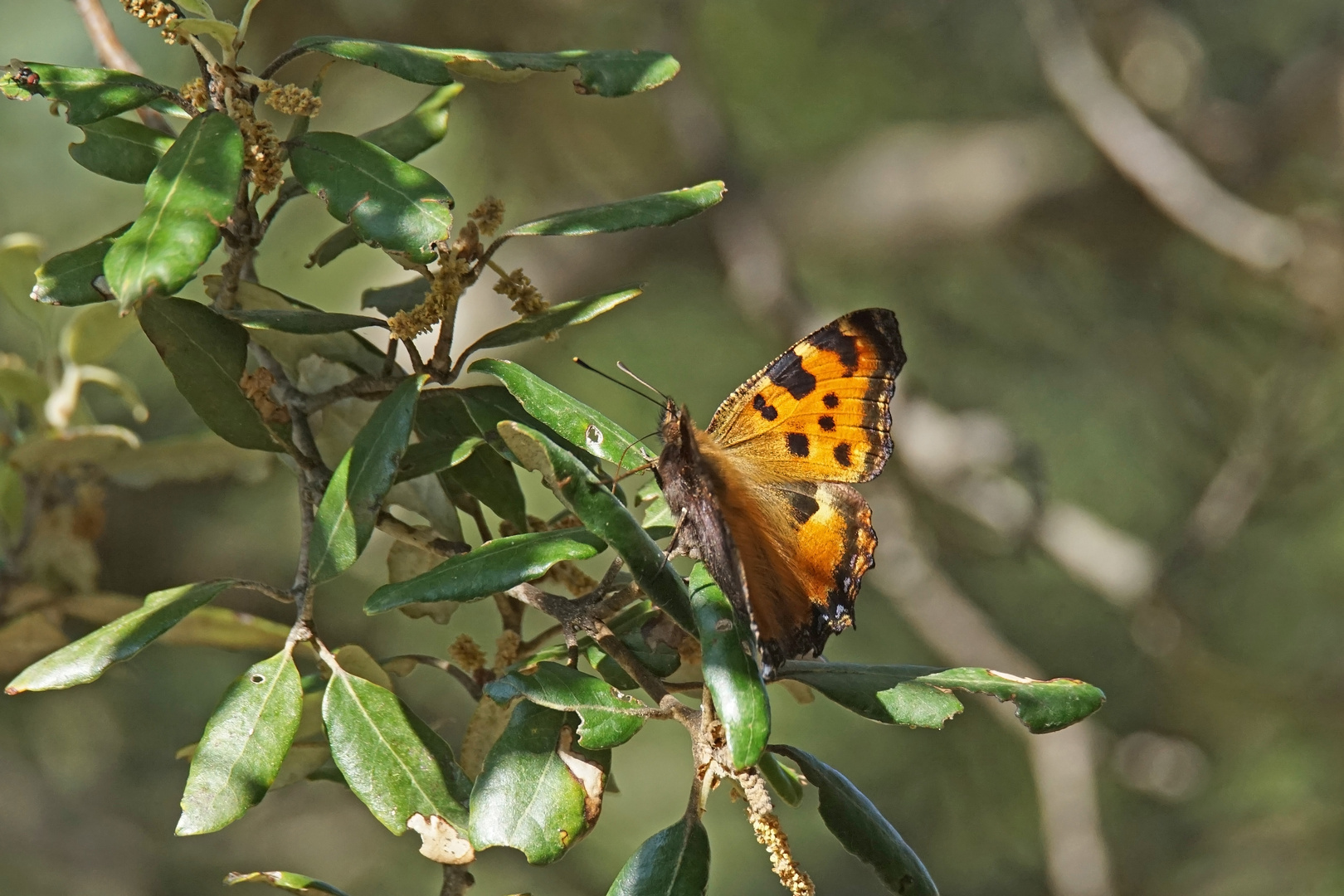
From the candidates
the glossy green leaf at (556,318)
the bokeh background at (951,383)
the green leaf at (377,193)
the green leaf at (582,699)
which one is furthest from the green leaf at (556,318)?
the bokeh background at (951,383)

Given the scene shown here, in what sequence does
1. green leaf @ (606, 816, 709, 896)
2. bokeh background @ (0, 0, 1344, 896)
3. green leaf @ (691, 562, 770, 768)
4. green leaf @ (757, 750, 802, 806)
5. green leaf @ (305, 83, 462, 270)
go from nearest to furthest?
green leaf @ (691, 562, 770, 768), green leaf @ (606, 816, 709, 896), green leaf @ (757, 750, 802, 806), green leaf @ (305, 83, 462, 270), bokeh background @ (0, 0, 1344, 896)

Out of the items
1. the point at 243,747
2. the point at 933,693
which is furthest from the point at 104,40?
the point at 933,693

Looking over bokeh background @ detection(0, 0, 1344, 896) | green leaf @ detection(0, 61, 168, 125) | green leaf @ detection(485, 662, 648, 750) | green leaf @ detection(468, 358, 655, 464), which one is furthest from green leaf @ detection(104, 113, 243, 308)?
bokeh background @ detection(0, 0, 1344, 896)

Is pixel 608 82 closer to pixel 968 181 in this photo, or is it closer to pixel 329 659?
pixel 329 659

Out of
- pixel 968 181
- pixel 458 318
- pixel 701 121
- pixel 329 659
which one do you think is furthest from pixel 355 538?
pixel 968 181

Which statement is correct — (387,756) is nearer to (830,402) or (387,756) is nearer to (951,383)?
(830,402)

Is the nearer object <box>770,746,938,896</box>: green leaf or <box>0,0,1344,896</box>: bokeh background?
<box>770,746,938,896</box>: green leaf

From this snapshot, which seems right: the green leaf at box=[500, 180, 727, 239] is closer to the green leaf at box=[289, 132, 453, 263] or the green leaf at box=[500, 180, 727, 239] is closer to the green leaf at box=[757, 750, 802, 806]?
the green leaf at box=[289, 132, 453, 263]
